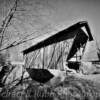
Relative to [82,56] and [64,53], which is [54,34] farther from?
[82,56]

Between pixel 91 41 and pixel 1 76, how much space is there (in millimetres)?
11803

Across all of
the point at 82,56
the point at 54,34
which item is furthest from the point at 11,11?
the point at 82,56

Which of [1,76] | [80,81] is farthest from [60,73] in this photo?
[1,76]

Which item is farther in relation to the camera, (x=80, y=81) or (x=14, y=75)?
(x=14, y=75)

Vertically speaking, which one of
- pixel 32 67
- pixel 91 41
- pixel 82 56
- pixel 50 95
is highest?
pixel 91 41

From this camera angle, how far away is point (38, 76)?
36.2 feet

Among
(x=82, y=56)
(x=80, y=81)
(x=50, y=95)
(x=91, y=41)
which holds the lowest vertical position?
(x=50, y=95)

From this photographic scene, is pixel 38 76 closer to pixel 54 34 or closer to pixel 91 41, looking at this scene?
pixel 54 34

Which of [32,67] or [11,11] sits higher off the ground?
[11,11]

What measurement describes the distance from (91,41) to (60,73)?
225 inches

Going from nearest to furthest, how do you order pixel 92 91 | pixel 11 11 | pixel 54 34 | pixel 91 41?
pixel 11 11
pixel 92 91
pixel 54 34
pixel 91 41

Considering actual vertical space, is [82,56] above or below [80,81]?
above

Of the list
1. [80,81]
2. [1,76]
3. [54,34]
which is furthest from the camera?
[1,76]

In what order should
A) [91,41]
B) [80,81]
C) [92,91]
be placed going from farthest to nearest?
[91,41]
[80,81]
[92,91]
